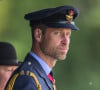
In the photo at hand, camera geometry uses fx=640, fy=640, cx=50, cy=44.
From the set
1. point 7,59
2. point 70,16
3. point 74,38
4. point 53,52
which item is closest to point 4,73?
point 7,59

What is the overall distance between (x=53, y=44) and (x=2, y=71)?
1.52 meters

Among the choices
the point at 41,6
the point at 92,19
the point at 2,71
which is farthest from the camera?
the point at 92,19

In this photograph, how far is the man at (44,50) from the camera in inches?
172

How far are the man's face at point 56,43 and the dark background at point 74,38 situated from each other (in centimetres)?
558

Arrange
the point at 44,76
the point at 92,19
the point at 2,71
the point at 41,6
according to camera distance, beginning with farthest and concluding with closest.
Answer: the point at 92,19 → the point at 41,6 → the point at 2,71 → the point at 44,76

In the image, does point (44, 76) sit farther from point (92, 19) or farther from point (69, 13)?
point (92, 19)

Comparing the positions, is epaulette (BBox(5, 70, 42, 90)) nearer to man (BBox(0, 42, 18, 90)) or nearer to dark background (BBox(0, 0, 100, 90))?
man (BBox(0, 42, 18, 90))

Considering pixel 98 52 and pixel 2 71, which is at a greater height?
pixel 2 71

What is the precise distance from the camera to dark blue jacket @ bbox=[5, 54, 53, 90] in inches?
168

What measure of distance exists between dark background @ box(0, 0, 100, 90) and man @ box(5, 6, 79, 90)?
551cm

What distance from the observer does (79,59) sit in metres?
12.0

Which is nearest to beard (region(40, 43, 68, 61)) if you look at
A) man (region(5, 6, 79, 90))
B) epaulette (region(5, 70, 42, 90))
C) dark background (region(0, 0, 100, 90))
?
man (region(5, 6, 79, 90))

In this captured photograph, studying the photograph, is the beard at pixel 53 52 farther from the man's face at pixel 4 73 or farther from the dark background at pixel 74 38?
the dark background at pixel 74 38

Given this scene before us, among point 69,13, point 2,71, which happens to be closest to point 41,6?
point 2,71
